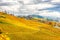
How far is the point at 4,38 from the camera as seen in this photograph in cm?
7562

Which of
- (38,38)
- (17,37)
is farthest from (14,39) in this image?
(38,38)

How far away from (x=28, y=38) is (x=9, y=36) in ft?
23.2

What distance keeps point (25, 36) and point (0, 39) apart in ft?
40.6

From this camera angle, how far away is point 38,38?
81500mm

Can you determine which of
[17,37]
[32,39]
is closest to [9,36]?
[17,37]

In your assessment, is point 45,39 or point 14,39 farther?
point 45,39

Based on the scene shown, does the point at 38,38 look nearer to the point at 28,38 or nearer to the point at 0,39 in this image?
the point at 28,38

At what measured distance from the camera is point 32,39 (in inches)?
3083

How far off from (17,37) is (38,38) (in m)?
Answer: 8.14

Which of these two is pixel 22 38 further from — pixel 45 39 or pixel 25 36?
pixel 45 39

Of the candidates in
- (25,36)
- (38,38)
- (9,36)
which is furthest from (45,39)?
(9,36)

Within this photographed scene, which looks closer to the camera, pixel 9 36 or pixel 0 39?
pixel 0 39

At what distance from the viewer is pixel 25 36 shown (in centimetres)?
8181

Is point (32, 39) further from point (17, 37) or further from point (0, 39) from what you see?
point (0, 39)
